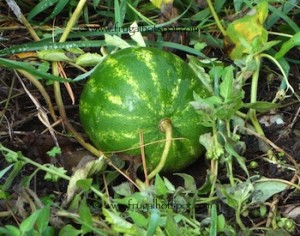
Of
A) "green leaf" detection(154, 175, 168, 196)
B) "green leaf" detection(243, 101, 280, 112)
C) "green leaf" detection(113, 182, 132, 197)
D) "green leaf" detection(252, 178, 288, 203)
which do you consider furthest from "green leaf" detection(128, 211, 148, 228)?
"green leaf" detection(243, 101, 280, 112)

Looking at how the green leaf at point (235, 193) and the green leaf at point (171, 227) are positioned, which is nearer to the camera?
the green leaf at point (171, 227)

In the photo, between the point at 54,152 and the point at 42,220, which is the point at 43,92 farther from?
the point at 42,220

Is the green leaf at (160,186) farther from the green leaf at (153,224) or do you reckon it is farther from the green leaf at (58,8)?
the green leaf at (58,8)

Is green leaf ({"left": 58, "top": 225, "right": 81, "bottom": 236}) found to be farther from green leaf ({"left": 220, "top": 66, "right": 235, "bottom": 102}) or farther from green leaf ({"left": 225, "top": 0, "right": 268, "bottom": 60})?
green leaf ({"left": 225, "top": 0, "right": 268, "bottom": 60})

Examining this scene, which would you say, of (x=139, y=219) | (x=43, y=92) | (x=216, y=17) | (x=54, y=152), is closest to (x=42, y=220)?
(x=139, y=219)

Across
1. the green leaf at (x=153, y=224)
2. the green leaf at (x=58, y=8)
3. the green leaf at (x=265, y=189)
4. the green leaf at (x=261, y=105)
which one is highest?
the green leaf at (x=58, y=8)

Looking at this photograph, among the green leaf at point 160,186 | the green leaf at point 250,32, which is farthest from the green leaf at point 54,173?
the green leaf at point 250,32
